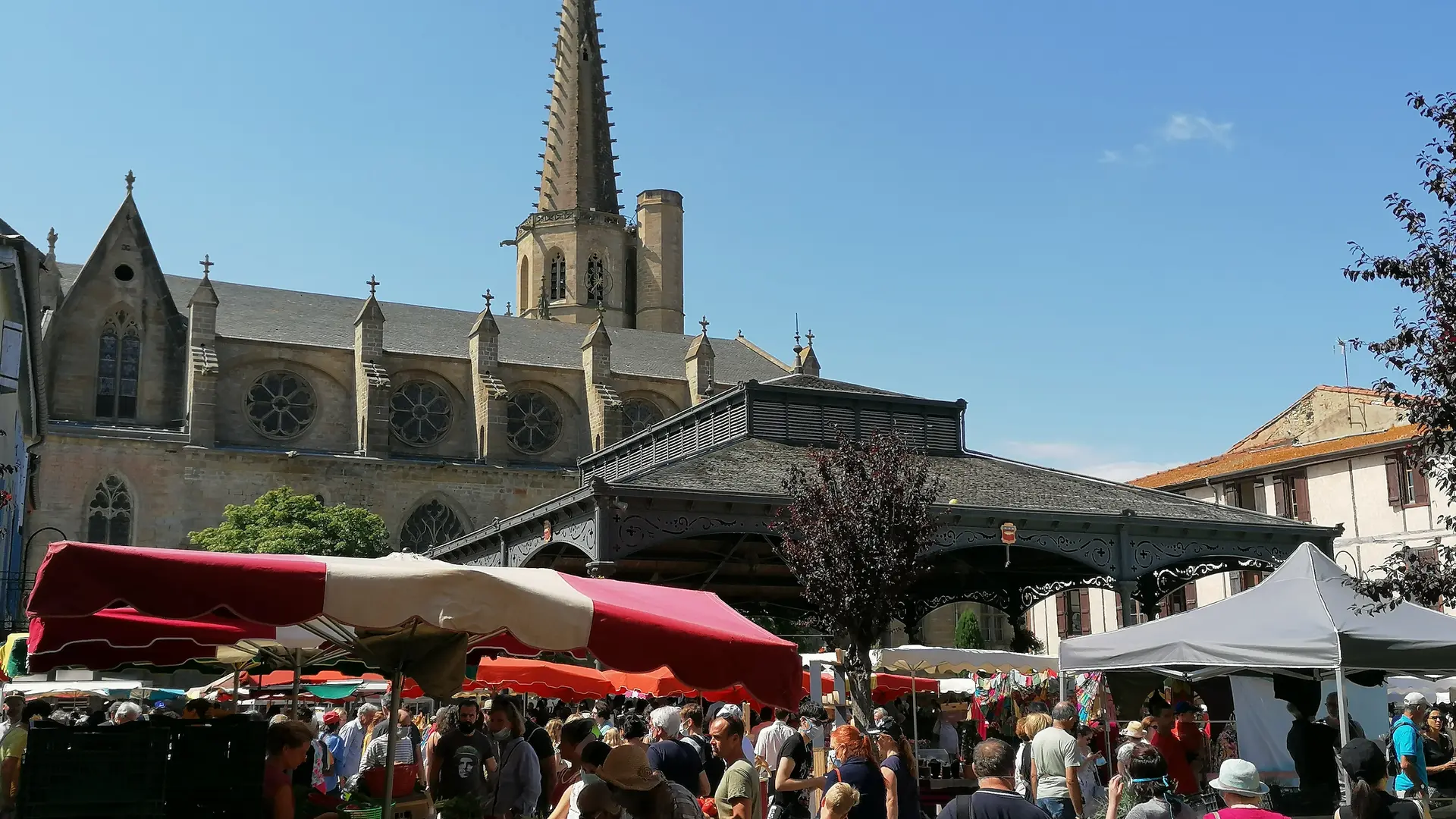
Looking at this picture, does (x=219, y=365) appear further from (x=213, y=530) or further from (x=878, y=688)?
(x=878, y=688)

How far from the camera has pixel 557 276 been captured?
209 feet

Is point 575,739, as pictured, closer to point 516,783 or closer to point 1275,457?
point 516,783

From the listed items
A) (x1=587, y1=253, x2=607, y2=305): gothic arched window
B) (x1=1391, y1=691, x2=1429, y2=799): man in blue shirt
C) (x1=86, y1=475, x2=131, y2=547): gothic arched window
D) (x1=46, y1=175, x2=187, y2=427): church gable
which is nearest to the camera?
(x1=1391, y1=691, x2=1429, y2=799): man in blue shirt

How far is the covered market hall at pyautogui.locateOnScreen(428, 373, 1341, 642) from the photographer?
18891 mm

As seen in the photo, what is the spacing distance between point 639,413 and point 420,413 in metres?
Result: 8.82

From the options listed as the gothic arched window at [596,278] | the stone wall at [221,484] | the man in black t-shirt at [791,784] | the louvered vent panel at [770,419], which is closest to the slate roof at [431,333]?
the gothic arched window at [596,278]

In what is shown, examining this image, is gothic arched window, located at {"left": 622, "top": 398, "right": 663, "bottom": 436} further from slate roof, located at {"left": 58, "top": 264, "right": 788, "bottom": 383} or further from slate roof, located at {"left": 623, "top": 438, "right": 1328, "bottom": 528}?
slate roof, located at {"left": 623, "top": 438, "right": 1328, "bottom": 528}

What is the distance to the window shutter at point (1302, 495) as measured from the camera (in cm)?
3842

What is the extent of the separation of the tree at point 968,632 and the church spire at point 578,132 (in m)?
26.8

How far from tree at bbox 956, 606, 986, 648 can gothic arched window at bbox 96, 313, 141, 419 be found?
1172 inches

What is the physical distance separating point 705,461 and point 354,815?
1399 centimetres

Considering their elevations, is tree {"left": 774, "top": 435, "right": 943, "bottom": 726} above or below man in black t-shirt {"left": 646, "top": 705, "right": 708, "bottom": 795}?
above

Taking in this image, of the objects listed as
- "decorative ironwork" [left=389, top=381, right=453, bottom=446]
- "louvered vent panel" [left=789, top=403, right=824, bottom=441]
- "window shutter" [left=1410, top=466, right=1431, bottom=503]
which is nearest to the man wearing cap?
"louvered vent panel" [left=789, top=403, right=824, bottom=441]

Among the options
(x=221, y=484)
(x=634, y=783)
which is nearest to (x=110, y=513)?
(x=221, y=484)
